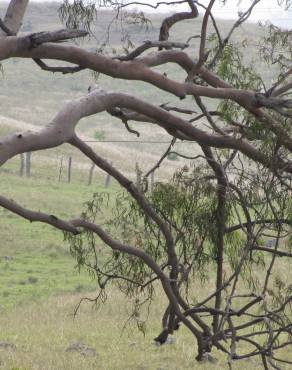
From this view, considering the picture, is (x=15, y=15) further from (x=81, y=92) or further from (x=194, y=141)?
(x=81, y=92)

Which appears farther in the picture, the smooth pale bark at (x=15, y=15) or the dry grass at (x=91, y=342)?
the dry grass at (x=91, y=342)

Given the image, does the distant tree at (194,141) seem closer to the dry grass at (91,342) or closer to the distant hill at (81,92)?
the dry grass at (91,342)

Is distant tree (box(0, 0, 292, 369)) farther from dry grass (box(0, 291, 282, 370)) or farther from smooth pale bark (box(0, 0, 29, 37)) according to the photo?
dry grass (box(0, 291, 282, 370))

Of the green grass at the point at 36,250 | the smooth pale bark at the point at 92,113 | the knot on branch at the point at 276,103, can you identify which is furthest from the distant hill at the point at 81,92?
the knot on branch at the point at 276,103

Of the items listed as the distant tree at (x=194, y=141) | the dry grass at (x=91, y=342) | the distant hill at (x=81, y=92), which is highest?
the distant hill at (x=81, y=92)

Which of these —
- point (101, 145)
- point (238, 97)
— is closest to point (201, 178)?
point (238, 97)

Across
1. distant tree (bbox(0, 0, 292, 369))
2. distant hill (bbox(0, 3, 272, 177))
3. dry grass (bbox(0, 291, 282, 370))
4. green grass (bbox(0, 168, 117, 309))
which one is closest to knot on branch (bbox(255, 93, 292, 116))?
distant tree (bbox(0, 0, 292, 369))

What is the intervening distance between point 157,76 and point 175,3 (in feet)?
5.58

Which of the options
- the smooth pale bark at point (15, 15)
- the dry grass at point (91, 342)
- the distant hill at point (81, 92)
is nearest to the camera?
the smooth pale bark at point (15, 15)

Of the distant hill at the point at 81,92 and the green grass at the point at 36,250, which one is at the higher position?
the distant hill at the point at 81,92

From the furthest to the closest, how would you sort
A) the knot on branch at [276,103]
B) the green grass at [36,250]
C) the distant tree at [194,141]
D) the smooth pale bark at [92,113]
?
the green grass at [36,250] → the knot on branch at [276,103] → the distant tree at [194,141] → the smooth pale bark at [92,113]

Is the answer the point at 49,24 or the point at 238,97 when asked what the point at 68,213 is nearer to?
the point at 238,97

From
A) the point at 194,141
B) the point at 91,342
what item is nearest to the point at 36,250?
the point at 91,342

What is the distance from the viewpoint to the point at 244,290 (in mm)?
20203
